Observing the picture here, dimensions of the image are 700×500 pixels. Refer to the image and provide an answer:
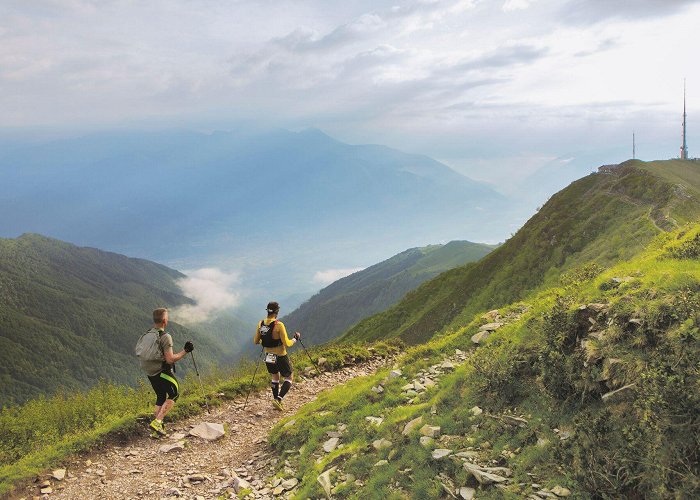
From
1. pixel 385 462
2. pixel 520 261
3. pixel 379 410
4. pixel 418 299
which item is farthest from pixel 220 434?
pixel 418 299

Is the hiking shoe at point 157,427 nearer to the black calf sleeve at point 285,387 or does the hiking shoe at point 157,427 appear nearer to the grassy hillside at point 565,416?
the black calf sleeve at point 285,387

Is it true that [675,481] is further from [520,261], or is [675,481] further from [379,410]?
[520,261]

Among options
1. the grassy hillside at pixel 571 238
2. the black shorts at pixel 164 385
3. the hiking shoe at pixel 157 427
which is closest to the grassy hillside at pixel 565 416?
the black shorts at pixel 164 385

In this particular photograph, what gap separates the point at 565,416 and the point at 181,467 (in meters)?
10.6

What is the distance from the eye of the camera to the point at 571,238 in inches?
2046

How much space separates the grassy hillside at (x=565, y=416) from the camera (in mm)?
6008

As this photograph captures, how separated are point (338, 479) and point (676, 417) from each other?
21.3 feet

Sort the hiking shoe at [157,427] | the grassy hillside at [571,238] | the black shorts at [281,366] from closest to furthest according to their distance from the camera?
1. the hiking shoe at [157,427]
2. the black shorts at [281,366]
3. the grassy hillside at [571,238]

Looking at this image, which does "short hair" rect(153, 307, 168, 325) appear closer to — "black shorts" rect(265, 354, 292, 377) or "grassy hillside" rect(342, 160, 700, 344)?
"black shorts" rect(265, 354, 292, 377)

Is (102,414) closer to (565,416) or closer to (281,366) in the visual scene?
(281,366)

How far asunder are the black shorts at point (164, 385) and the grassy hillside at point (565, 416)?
528 centimetres

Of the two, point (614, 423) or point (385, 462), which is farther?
point (385, 462)

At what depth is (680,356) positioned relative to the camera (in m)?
6.61

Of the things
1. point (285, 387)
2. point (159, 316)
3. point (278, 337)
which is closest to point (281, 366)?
point (285, 387)
